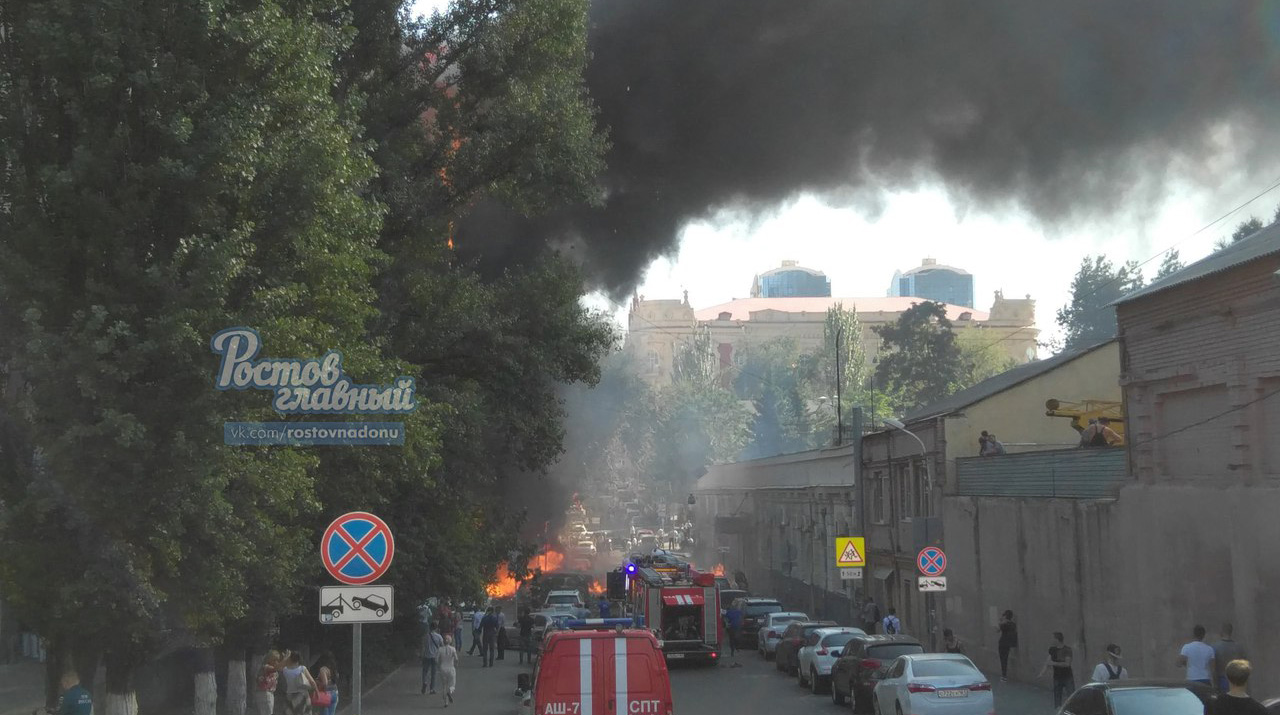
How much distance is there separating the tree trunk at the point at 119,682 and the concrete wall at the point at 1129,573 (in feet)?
47.2

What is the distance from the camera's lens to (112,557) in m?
13.2

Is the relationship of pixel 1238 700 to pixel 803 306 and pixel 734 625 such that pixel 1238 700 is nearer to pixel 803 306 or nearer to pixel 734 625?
pixel 734 625

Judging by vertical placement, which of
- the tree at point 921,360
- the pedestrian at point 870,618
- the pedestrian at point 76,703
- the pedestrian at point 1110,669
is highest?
the tree at point 921,360

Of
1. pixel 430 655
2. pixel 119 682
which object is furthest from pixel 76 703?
pixel 430 655

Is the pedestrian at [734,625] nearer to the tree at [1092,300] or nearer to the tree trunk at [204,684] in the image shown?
the tree trunk at [204,684]

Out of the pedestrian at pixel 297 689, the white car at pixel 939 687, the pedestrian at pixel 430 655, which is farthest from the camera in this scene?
the pedestrian at pixel 430 655

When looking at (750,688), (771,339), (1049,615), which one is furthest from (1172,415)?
(771,339)

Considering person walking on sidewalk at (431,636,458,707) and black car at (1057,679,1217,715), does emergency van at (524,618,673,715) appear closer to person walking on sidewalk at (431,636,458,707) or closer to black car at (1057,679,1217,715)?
black car at (1057,679,1217,715)

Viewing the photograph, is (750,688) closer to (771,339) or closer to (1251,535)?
(1251,535)

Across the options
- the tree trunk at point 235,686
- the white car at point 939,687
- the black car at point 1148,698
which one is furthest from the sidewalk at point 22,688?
the black car at point 1148,698

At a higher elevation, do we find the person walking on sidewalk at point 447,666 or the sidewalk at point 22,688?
the person walking on sidewalk at point 447,666

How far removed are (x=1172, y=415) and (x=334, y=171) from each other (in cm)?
1395

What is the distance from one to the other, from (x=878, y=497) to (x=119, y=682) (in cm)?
2838

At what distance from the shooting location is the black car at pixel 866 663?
68.5ft
